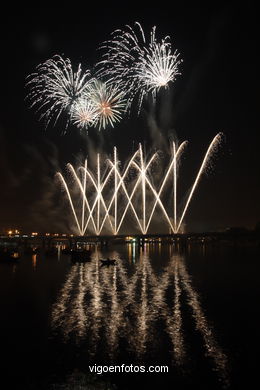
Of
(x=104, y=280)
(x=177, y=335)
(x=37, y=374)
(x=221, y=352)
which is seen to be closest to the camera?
(x=37, y=374)

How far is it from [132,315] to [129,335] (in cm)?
675

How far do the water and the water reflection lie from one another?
0.25 ft

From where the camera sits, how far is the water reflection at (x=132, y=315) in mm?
25891

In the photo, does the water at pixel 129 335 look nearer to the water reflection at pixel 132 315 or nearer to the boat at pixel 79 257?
the water reflection at pixel 132 315

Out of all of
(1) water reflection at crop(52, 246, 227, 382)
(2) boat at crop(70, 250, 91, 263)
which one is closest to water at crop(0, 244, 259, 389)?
(1) water reflection at crop(52, 246, 227, 382)

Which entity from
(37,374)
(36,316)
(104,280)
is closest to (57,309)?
(36,316)

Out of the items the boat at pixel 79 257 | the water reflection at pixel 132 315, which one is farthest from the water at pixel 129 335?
the boat at pixel 79 257

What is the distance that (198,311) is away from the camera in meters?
36.7

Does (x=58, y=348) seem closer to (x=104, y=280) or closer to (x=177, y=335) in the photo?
(x=177, y=335)

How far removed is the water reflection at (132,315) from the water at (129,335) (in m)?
0.08

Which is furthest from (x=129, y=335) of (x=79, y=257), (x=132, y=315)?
(x=79, y=257)

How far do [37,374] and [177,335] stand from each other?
10898 mm

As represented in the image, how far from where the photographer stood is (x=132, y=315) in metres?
35.2

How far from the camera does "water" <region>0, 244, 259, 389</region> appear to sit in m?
21.0
